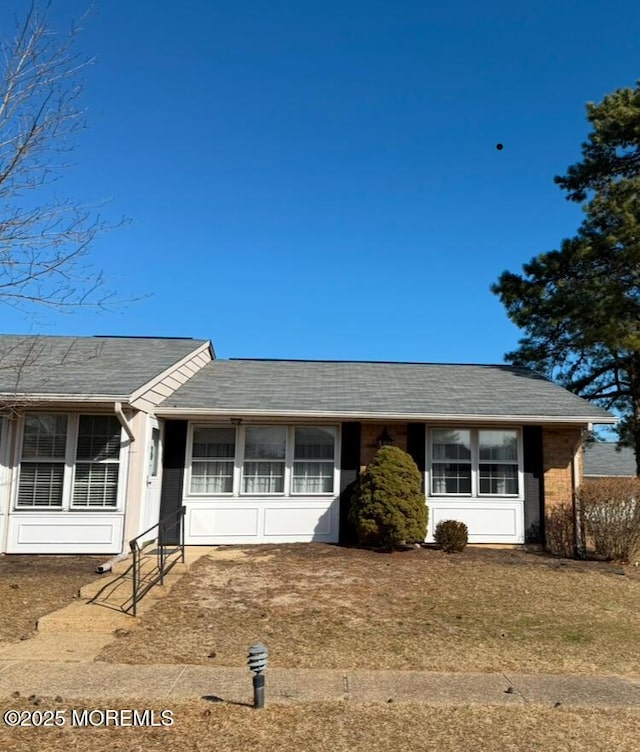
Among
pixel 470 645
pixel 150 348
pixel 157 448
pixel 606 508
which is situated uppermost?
pixel 150 348

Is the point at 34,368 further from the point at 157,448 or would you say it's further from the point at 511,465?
the point at 511,465

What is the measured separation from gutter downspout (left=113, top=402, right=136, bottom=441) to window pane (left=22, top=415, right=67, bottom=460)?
1301 mm

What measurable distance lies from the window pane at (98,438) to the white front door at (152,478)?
594mm

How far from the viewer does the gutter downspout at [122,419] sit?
34.5 feet

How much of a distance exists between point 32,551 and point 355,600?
5.98 m

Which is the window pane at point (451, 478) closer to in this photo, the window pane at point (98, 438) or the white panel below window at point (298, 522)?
the white panel below window at point (298, 522)

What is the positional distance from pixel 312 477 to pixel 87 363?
16.9ft

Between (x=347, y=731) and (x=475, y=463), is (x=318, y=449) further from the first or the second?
(x=347, y=731)

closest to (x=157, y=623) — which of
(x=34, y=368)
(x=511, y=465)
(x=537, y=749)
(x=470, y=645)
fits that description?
(x=470, y=645)

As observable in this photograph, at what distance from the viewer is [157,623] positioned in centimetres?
743

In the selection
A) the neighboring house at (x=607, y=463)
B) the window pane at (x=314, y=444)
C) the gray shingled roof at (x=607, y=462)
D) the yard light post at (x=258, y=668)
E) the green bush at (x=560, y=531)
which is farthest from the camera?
the gray shingled roof at (x=607, y=462)

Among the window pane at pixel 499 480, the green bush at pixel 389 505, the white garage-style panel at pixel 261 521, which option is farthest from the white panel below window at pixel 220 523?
the window pane at pixel 499 480

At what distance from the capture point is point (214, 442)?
13.0m

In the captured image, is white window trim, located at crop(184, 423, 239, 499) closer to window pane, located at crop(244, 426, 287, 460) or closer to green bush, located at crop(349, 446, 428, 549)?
window pane, located at crop(244, 426, 287, 460)
